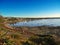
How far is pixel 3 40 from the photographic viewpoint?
565 inches

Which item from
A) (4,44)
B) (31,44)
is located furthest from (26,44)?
(4,44)

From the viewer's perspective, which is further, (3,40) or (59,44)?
(59,44)

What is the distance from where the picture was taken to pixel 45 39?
17359 mm

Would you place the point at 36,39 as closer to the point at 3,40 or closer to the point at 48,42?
the point at 48,42

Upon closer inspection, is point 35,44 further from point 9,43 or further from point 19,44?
point 9,43

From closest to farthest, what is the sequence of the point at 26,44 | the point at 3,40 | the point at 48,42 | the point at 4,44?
the point at 4,44
the point at 3,40
the point at 26,44
the point at 48,42

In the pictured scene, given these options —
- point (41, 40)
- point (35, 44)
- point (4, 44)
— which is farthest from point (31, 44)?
point (4, 44)

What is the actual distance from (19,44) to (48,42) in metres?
2.96

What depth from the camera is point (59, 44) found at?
53.2 feet

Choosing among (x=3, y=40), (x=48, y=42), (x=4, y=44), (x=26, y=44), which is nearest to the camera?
(x=4, y=44)

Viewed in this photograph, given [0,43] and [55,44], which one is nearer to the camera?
[0,43]

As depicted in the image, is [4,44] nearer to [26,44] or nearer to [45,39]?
[26,44]

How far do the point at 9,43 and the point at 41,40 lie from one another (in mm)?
3959

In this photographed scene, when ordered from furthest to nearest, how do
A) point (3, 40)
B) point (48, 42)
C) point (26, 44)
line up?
point (48, 42) → point (26, 44) → point (3, 40)
